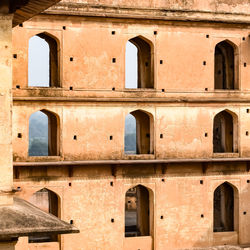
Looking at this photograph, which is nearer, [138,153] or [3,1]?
[3,1]

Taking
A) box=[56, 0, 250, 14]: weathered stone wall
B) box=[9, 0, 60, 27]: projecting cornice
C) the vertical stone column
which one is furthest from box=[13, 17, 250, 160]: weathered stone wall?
the vertical stone column

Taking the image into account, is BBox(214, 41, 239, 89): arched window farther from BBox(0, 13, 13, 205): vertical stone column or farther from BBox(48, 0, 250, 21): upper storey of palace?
BBox(0, 13, 13, 205): vertical stone column

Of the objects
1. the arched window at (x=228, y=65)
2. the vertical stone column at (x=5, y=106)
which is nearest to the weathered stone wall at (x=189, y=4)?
the arched window at (x=228, y=65)

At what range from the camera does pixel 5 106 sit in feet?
20.7

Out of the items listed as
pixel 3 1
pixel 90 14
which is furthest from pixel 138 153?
pixel 3 1

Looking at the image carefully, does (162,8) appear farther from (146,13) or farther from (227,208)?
(227,208)

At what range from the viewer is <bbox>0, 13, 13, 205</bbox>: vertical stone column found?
6285mm

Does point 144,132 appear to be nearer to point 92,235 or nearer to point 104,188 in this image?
point 104,188

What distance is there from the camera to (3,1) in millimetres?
6348

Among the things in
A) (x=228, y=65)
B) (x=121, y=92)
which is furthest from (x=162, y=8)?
(x=228, y=65)

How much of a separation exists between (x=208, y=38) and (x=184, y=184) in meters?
4.88

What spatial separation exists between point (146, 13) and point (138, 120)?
3541 millimetres

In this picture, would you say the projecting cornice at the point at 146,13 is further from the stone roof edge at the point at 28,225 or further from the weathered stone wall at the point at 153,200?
the stone roof edge at the point at 28,225

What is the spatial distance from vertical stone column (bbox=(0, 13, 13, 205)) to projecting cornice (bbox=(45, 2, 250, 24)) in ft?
38.8
